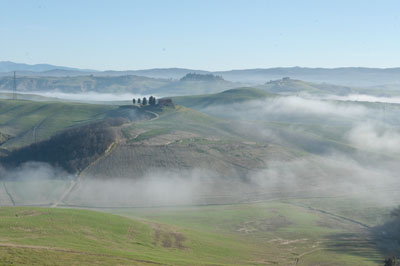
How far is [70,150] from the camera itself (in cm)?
14038

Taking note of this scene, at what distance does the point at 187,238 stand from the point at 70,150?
7593cm

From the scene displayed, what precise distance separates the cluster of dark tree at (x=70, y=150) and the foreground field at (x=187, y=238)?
36.5 meters

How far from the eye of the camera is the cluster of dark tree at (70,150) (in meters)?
135

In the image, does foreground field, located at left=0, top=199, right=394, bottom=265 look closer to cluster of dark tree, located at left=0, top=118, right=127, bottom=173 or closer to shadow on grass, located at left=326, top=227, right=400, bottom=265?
shadow on grass, located at left=326, top=227, right=400, bottom=265

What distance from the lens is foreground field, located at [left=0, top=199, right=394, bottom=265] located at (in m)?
53.4

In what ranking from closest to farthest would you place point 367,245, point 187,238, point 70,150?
point 187,238
point 367,245
point 70,150

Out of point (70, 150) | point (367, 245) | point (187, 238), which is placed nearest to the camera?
point (187, 238)

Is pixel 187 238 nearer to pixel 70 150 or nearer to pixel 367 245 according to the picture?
pixel 367 245

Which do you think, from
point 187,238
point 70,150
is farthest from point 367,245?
point 70,150

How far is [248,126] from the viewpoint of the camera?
194 metres

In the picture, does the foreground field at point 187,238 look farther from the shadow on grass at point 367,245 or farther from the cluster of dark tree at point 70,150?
the cluster of dark tree at point 70,150

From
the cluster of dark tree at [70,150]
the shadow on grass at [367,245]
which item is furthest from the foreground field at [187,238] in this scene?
the cluster of dark tree at [70,150]

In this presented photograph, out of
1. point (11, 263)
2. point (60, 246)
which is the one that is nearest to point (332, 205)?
point (60, 246)

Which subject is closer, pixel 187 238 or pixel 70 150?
pixel 187 238
